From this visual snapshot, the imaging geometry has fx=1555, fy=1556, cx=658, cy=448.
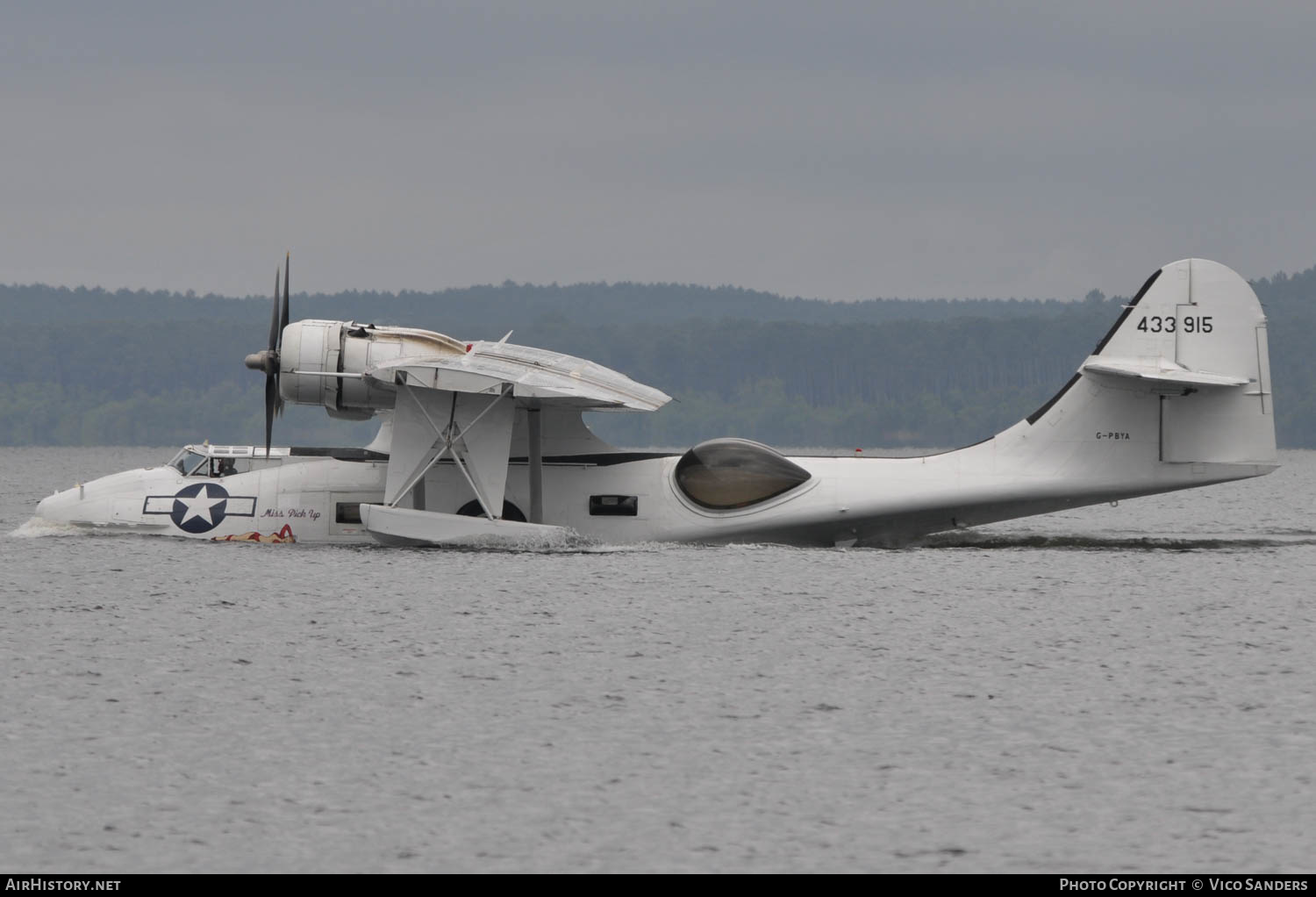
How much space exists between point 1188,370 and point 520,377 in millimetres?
12721

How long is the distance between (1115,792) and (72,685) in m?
12.5

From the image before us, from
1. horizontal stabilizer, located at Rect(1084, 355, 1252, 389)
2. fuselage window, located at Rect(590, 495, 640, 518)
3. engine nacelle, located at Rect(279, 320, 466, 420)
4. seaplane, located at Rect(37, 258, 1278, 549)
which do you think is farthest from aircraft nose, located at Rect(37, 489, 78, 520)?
horizontal stabilizer, located at Rect(1084, 355, 1252, 389)

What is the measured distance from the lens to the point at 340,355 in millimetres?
30328

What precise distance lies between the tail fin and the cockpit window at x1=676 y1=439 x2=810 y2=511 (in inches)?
198

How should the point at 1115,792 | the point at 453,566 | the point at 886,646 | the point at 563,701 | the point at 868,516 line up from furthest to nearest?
the point at 453,566 < the point at 868,516 < the point at 886,646 < the point at 563,701 < the point at 1115,792

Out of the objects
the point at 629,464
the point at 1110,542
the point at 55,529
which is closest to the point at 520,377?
the point at 629,464

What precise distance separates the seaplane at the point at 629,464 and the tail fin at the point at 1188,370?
35 millimetres

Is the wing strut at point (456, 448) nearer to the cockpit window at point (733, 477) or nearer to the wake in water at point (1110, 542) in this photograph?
the cockpit window at point (733, 477)

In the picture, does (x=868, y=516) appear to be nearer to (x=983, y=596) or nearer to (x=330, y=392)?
(x=983, y=596)

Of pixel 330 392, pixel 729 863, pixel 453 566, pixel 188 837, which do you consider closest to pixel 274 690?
pixel 188 837

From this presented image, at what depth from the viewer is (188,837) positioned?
42.8 feet

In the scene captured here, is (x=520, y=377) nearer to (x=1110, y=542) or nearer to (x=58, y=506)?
(x=58, y=506)

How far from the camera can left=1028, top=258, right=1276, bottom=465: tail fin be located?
29484 millimetres

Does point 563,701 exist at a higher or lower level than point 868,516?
lower
